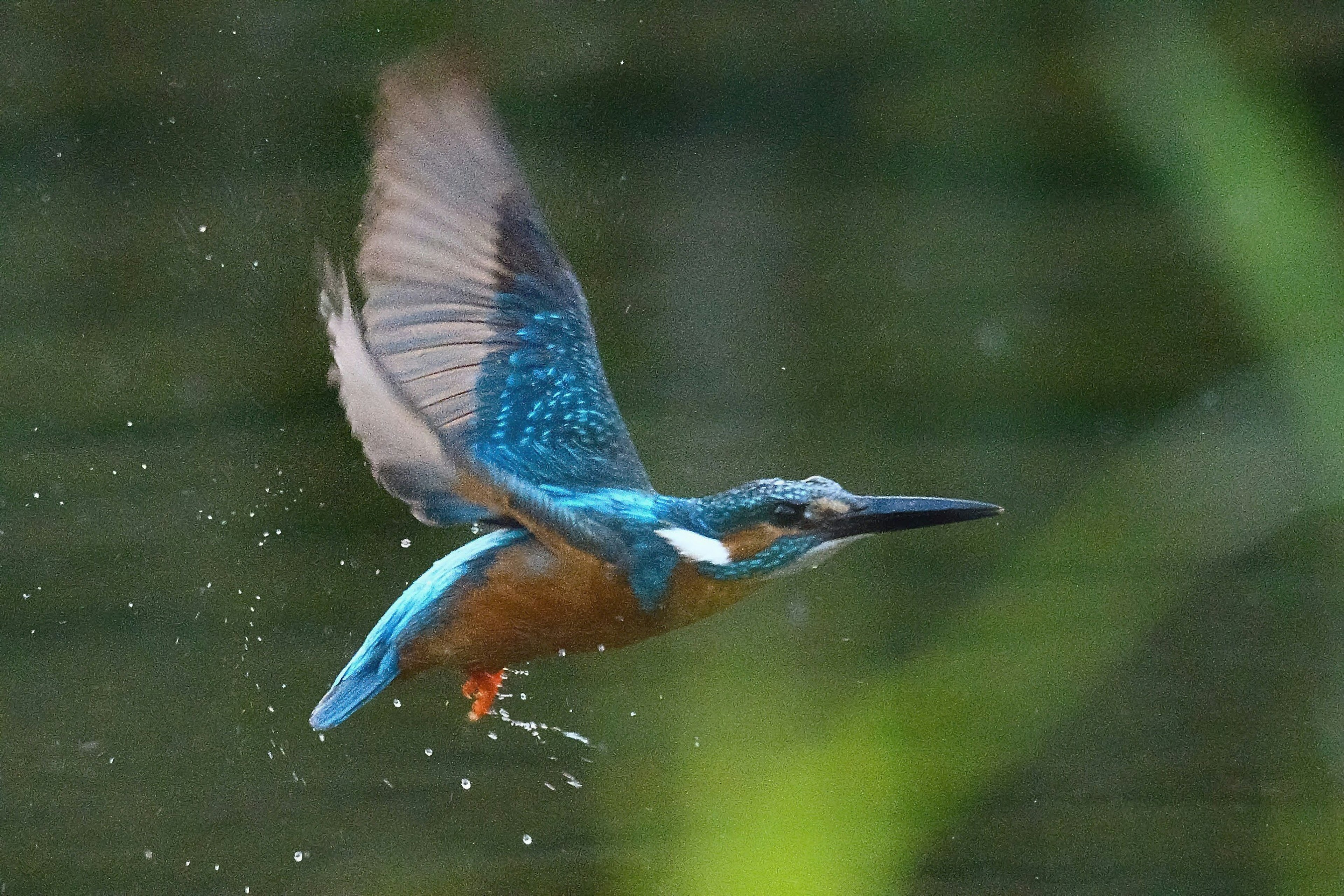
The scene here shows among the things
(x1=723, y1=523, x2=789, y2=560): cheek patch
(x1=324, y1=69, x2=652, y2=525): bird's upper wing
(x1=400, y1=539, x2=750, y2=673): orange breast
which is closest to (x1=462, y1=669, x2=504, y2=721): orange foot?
(x1=400, y1=539, x2=750, y2=673): orange breast

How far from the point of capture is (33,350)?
2051mm

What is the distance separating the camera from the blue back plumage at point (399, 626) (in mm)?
1500

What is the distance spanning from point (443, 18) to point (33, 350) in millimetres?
719

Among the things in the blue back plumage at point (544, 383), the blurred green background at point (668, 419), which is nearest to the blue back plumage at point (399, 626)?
the blue back plumage at point (544, 383)

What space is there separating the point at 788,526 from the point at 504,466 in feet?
1.08

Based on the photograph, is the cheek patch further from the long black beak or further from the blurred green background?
the blurred green background

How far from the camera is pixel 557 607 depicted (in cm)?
143

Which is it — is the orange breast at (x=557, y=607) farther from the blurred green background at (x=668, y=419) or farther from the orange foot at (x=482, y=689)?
the blurred green background at (x=668, y=419)

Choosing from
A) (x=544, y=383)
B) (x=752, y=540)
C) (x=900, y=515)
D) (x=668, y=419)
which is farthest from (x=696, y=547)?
(x=668, y=419)

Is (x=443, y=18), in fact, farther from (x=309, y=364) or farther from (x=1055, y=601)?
(x=1055, y=601)

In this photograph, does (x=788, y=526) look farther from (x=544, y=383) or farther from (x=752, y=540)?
(x=544, y=383)

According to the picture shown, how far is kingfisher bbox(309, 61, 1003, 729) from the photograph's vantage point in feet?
4.65

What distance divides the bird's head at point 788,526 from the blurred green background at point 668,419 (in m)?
0.56

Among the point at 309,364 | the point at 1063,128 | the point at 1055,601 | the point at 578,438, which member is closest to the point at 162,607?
the point at 309,364
